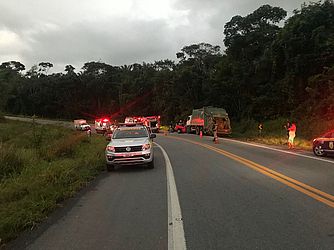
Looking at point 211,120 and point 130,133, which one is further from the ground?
point 211,120

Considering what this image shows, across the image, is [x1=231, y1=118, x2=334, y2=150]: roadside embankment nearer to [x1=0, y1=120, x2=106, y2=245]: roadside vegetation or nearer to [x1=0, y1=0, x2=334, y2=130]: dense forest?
[x1=0, y1=0, x2=334, y2=130]: dense forest

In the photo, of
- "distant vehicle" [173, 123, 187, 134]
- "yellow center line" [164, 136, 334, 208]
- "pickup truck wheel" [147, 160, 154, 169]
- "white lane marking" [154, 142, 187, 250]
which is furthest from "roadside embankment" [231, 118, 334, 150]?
"white lane marking" [154, 142, 187, 250]

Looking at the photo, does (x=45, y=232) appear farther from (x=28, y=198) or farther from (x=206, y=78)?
(x=206, y=78)

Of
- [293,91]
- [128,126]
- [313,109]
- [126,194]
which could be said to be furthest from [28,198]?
[293,91]

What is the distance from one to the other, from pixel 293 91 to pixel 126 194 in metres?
40.0

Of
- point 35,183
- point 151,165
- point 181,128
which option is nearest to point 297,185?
point 151,165

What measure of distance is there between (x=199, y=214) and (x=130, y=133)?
8.95 metres

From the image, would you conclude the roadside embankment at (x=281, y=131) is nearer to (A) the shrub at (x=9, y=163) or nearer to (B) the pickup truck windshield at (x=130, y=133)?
(B) the pickup truck windshield at (x=130, y=133)

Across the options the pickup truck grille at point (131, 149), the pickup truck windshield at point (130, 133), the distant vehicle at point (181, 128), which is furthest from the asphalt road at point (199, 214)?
the distant vehicle at point (181, 128)

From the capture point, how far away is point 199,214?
7164 millimetres

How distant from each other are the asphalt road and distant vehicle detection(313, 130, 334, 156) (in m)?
4.96

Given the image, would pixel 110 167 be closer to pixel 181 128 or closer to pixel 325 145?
pixel 325 145

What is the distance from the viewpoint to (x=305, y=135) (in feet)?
113

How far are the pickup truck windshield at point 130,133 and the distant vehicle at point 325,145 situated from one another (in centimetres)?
803
